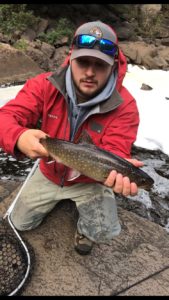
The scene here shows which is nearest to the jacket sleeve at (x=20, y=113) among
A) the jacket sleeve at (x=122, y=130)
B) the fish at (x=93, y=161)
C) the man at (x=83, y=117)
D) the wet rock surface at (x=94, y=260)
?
the man at (x=83, y=117)

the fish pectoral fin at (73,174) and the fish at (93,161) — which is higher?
the fish at (93,161)

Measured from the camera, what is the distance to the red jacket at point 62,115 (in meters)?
3.43

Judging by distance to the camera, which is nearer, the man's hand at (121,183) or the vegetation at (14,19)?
the man's hand at (121,183)

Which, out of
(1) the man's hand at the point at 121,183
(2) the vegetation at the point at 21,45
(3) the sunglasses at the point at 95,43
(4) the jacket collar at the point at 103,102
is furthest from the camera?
(2) the vegetation at the point at 21,45

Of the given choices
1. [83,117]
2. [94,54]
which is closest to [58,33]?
[83,117]

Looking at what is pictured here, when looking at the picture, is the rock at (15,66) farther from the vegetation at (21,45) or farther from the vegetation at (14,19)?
the vegetation at (14,19)

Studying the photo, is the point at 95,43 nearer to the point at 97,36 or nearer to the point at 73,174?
the point at 97,36

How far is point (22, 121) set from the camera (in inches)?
139

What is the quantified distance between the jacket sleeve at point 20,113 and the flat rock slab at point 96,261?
1028 mm

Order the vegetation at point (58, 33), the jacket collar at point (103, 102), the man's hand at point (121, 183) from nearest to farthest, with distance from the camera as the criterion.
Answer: the man's hand at point (121, 183), the jacket collar at point (103, 102), the vegetation at point (58, 33)

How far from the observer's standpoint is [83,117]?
3572 millimetres
